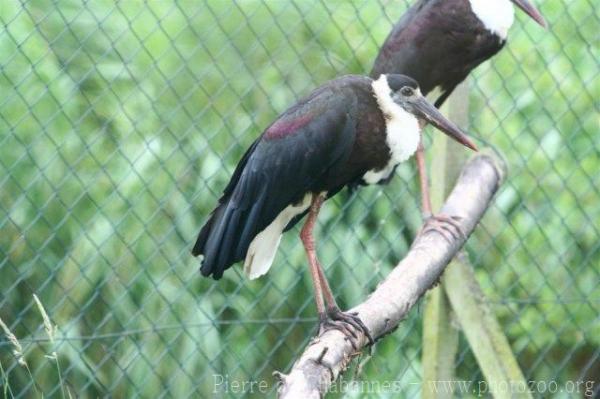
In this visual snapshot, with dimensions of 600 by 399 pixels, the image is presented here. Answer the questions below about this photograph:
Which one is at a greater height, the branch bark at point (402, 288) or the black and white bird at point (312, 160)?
the black and white bird at point (312, 160)

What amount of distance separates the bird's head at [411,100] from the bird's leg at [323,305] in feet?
1.13

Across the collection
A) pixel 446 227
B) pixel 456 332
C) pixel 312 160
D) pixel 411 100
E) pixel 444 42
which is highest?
pixel 444 42

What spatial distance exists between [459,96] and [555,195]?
773mm

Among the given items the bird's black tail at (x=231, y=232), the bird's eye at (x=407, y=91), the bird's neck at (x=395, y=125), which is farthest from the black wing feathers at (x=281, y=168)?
the bird's eye at (x=407, y=91)

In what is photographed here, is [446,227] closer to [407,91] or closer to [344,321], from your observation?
[407,91]

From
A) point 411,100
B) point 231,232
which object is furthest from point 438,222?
point 231,232

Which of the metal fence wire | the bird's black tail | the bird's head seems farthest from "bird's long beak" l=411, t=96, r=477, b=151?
the metal fence wire

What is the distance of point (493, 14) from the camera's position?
441cm

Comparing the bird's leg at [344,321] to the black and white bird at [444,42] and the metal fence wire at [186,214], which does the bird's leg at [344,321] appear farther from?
the black and white bird at [444,42]

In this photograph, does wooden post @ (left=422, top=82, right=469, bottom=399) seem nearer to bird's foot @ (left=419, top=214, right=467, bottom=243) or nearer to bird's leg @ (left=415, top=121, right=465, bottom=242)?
bird's leg @ (left=415, top=121, right=465, bottom=242)

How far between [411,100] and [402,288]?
0.56 meters

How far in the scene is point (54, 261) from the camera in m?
4.23

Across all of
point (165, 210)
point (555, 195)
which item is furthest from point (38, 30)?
point (555, 195)

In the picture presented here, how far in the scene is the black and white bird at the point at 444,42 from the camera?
172 inches
